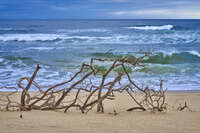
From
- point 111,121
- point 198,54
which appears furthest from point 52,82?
point 198,54

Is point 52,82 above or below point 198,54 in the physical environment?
below

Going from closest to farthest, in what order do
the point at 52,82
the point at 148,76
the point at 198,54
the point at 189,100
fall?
the point at 189,100
the point at 52,82
the point at 148,76
the point at 198,54

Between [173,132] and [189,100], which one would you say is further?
[189,100]

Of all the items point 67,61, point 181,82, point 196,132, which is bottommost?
point 196,132

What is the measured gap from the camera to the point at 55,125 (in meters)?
2.18

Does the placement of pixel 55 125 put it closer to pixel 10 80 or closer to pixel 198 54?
pixel 10 80

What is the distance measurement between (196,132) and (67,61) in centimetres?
1214

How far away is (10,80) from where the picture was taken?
8656mm

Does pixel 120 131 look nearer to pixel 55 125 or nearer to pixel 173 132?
pixel 173 132

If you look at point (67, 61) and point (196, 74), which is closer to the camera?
point (196, 74)

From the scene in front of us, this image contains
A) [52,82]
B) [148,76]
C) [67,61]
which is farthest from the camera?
[67,61]

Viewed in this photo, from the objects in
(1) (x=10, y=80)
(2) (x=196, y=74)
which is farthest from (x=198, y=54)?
(1) (x=10, y=80)

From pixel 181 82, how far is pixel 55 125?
7.10 meters

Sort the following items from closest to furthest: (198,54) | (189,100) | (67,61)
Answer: (189,100) < (67,61) < (198,54)
